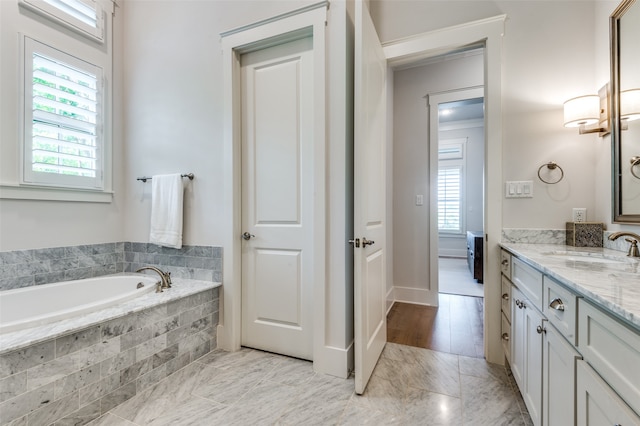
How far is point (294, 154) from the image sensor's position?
6.77 ft

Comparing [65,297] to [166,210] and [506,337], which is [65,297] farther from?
[506,337]

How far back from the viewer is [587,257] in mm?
1403

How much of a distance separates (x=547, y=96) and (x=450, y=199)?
195 inches

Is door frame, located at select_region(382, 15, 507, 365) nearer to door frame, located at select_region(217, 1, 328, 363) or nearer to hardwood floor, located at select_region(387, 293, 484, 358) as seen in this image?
hardwood floor, located at select_region(387, 293, 484, 358)

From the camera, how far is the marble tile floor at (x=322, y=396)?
4.79 feet

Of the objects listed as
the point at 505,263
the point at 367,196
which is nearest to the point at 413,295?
the point at 505,263

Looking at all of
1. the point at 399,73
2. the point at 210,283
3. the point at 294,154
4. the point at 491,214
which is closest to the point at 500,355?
the point at 491,214

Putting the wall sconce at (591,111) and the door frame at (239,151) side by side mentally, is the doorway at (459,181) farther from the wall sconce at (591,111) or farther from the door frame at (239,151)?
the door frame at (239,151)

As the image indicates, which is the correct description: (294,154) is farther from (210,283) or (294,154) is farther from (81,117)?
(81,117)

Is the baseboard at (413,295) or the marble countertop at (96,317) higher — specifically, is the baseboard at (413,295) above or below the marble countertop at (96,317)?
below

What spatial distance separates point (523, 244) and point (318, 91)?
166cm

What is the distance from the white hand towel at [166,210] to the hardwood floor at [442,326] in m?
2.00

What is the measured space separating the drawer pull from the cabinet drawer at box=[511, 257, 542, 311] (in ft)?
0.50

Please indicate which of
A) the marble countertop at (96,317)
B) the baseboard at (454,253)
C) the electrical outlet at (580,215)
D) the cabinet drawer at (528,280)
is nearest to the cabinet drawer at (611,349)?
the cabinet drawer at (528,280)
